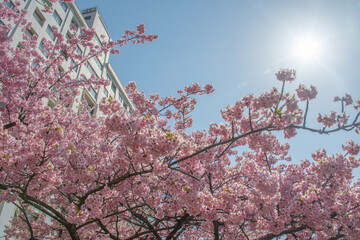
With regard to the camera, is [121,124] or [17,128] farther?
[17,128]

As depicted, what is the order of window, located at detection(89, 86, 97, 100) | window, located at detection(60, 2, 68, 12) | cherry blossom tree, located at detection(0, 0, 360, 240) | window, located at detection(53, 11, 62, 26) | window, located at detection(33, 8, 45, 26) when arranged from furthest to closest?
window, located at detection(89, 86, 97, 100), window, located at detection(60, 2, 68, 12), window, located at detection(53, 11, 62, 26), window, located at detection(33, 8, 45, 26), cherry blossom tree, located at detection(0, 0, 360, 240)

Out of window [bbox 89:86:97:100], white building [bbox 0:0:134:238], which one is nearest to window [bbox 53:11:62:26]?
white building [bbox 0:0:134:238]

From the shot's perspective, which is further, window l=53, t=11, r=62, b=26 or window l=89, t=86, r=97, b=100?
window l=89, t=86, r=97, b=100

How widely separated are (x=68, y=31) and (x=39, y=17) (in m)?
3.78

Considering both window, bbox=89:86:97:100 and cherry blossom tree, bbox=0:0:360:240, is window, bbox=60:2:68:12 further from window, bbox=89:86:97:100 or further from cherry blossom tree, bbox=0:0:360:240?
cherry blossom tree, bbox=0:0:360:240

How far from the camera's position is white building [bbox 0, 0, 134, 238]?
18.7 meters

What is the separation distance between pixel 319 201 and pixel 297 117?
2943 mm

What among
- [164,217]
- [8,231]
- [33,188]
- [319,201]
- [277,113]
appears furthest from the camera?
[8,231]

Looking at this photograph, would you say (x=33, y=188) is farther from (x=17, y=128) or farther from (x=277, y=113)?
(x=277, y=113)

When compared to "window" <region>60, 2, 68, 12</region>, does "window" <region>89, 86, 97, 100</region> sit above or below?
below

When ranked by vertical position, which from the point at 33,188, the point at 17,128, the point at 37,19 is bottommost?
the point at 33,188

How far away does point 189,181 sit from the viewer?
605cm

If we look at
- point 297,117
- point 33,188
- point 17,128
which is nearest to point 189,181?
point 297,117

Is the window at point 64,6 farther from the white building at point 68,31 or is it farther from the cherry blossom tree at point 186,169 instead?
the cherry blossom tree at point 186,169
